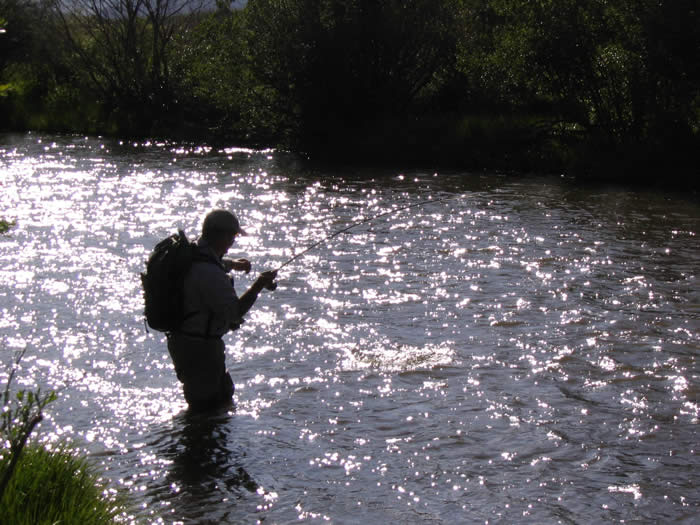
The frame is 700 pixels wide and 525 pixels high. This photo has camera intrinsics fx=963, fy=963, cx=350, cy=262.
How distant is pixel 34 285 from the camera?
1201cm

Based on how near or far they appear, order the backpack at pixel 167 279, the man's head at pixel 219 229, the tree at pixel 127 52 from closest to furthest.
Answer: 1. the backpack at pixel 167 279
2. the man's head at pixel 219 229
3. the tree at pixel 127 52

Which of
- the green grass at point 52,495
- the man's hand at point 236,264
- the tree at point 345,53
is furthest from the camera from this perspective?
the tree at point 345,53

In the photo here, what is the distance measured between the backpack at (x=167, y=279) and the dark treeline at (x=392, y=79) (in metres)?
13.7

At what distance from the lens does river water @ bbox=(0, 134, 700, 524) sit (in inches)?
243

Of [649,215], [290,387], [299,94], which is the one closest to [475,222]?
[649,215]

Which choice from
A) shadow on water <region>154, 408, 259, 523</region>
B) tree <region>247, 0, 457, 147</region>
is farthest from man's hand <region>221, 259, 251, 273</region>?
tree <region>247, 0, 457, 147</region>

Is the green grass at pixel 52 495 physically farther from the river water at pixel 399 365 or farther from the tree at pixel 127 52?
the tree at pixel 127 52

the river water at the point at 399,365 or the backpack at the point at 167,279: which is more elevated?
the backpack at the point at 167,279

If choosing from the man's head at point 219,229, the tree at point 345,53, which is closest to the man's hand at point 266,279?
the man's head at point 219,229

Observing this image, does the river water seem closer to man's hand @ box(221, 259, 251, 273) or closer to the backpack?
the backpack

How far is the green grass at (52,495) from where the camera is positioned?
4.39 meters

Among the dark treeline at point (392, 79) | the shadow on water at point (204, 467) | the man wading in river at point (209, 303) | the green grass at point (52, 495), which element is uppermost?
the dark treeline at point (392, 79)

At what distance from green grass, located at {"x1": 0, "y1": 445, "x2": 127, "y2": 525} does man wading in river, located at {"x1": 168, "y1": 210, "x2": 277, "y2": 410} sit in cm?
125

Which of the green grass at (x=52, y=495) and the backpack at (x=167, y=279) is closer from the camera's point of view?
the green grass at (x=52, y=495)
